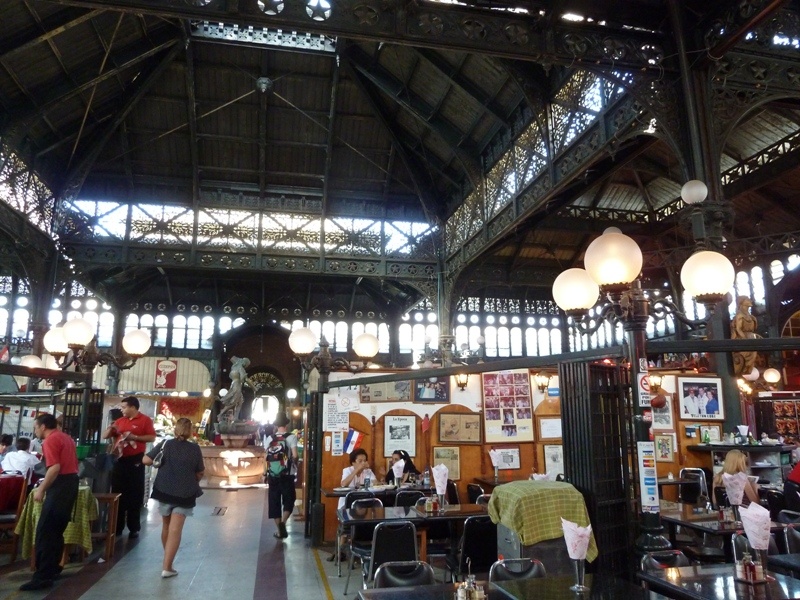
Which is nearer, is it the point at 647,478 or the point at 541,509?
the point at 647,478

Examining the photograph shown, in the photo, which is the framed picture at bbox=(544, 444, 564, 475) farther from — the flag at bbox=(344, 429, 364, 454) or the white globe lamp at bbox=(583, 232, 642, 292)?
the white globe lamp at bbox=(583, 232, 642, 292)

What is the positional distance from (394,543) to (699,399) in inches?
304

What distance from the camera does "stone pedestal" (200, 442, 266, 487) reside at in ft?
53.0

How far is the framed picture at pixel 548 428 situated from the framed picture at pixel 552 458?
159 mm

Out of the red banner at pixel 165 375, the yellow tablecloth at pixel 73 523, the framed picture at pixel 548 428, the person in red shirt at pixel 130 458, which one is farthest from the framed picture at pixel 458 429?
the red banner at pixel 165 375

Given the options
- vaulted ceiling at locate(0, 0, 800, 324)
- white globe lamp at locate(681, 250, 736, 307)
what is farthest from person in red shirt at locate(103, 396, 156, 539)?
vaulted ceiling at locate(0, 0, 800, 324)

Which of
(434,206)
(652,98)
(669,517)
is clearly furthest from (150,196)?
(669,517)

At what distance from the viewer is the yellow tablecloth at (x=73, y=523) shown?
7.02 metres

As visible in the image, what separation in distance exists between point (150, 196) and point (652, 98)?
16.8 meters

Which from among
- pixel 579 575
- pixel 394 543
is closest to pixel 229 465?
pixel 394 543

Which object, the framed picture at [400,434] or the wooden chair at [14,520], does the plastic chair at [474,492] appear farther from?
the wooden chair at [14,520]

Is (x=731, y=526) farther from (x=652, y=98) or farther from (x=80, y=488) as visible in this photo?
(x=80, y=488)

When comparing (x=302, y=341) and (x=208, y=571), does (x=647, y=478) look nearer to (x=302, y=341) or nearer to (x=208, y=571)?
(x=302, y=341)

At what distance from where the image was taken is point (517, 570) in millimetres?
4121
